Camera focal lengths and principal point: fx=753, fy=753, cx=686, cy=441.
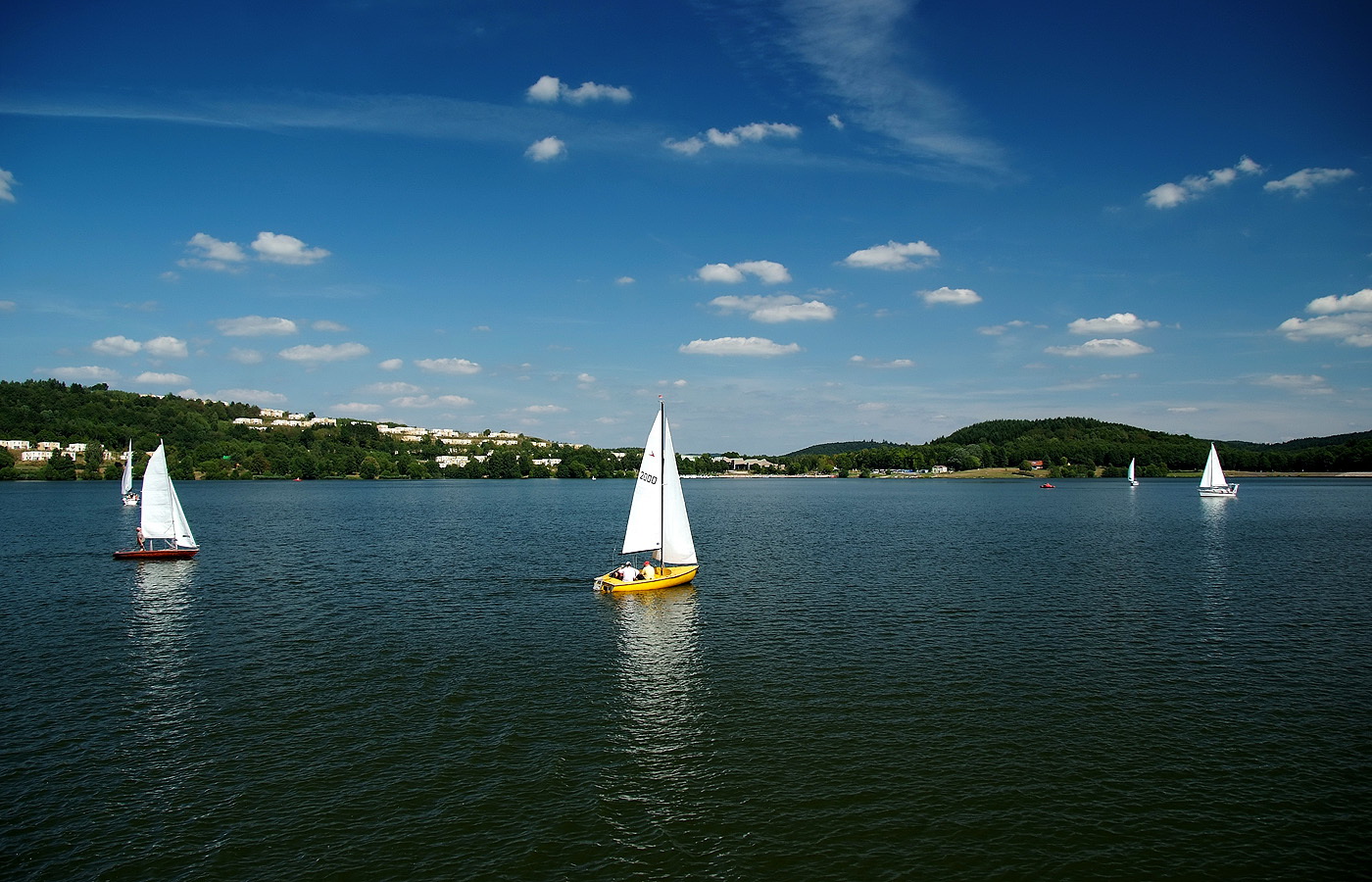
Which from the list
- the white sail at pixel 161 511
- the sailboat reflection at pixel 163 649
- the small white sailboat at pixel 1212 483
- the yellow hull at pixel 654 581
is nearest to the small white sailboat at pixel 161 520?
the white sail at pixel 161 511

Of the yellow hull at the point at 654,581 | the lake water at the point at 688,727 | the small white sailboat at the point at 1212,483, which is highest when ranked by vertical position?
the small white sailboat at the point at 1212,483

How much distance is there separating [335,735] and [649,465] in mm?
27976

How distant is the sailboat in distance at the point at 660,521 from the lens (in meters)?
48.7

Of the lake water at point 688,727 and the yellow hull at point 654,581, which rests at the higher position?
the yellow hull at point 654,581

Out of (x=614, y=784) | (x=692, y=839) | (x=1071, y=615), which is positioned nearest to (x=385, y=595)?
(x=614, y=784)

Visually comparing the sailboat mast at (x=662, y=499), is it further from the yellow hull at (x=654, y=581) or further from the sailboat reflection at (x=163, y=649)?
the sailboat reflection at (x=163, y=649)

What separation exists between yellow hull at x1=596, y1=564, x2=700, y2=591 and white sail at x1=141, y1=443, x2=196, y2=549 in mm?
37355

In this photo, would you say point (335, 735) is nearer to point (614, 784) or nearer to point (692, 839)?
point (614, 784)

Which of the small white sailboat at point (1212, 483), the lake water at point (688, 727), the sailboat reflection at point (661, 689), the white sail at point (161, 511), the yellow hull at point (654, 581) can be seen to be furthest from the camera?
the small white sailboat at point (1212, 483)

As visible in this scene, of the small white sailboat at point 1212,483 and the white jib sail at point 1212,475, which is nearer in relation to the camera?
the small white sailboat at point 1212,483

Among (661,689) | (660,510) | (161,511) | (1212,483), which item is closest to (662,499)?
(660,510)

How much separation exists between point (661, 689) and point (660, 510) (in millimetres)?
21667

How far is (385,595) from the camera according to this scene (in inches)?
1874

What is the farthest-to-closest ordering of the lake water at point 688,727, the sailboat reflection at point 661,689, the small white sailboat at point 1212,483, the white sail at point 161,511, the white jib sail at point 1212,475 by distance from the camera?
the white jib sail at point 1212,475, the small white sailboat at point 1212,483, the white sail at point 161,511, the sailboat reflection at point 661,689, the lake water at point 688,727
